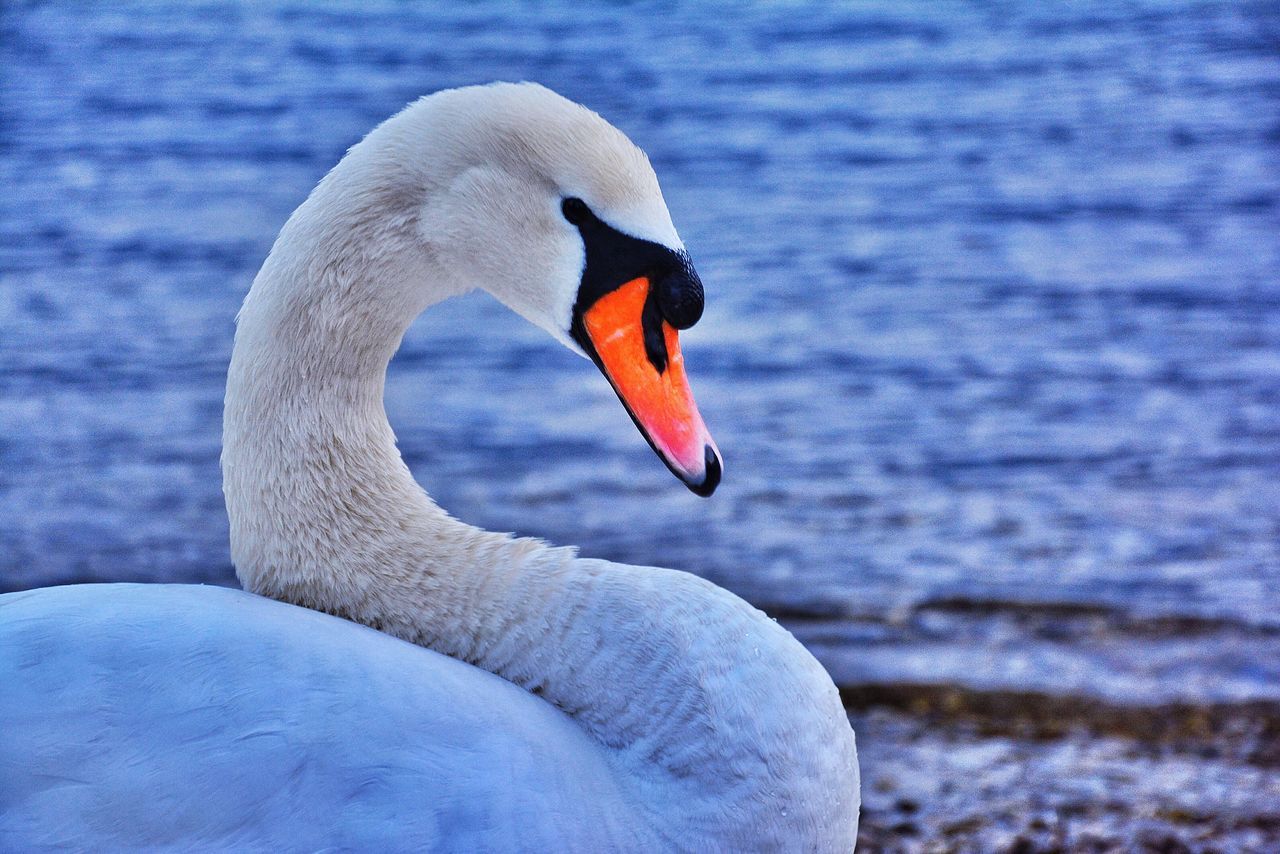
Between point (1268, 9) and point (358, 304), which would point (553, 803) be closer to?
point (358, 304)

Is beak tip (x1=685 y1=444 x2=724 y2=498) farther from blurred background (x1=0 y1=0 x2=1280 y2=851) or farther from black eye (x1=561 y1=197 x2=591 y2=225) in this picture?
blurred background (x1=0 y1=0 x2=1280 y2=851)

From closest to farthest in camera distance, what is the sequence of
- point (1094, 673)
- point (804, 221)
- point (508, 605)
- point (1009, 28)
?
point (508, 605) < point (1094, 673) < point (804, 221) < point (1009, 28)

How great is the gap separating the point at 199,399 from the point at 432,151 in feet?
7.39

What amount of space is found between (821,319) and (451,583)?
8.71 ft

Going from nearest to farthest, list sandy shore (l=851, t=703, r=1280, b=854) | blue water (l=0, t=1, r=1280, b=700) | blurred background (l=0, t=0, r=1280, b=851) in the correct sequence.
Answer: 1. sandy shore (l=851, t=703, r=1280, b=854)
2. blurred background (l=0, t=0, r=1280, b=851)
3. blue water (l=0, t=1, r=1280, b=700)

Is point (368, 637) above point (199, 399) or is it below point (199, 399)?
above

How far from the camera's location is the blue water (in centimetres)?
301

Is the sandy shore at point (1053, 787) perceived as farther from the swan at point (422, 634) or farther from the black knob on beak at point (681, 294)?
the black knob on beak at point (681, 294)

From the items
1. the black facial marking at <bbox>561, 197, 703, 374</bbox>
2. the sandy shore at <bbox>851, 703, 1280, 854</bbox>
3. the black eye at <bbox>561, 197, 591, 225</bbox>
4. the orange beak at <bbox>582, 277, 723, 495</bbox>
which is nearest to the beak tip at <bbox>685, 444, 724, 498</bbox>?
the orange beak at <bbox>582, 277, 723, 495</bbox>

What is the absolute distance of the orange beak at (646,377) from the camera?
1.60 metres

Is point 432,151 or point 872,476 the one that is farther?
point 872,476

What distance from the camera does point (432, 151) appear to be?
5.52 feet

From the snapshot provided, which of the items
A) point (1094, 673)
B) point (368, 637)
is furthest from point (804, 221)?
point (368, 637)

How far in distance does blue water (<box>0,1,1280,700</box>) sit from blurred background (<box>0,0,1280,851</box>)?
0.05ft
